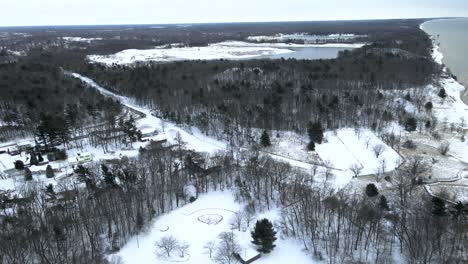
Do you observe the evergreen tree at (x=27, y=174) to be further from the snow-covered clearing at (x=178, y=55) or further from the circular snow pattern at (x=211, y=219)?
the snow-covered clearing at (x=178, y=55)

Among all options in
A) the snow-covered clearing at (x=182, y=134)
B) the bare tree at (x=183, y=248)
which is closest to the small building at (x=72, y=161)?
the snow-covered clearing at (x=182, y=134)

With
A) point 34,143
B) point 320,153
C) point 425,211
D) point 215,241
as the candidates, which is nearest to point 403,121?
point 320,153

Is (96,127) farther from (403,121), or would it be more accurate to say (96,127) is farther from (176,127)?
(403,121)

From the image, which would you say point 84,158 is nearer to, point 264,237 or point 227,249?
point 227,249

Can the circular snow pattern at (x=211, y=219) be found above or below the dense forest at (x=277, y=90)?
below

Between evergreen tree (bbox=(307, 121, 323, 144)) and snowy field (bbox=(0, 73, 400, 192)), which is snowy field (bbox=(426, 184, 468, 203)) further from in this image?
evergreen tree (bbox=(307, 121, 323, 144))

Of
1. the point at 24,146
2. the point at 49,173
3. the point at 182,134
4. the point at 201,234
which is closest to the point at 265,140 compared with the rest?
the point at 182,134

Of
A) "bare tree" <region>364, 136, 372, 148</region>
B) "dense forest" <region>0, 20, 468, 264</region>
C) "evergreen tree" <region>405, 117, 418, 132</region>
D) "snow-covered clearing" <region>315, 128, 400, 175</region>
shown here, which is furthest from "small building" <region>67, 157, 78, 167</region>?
"evergreen tree" <region>405, 117, 418, 132</region>
